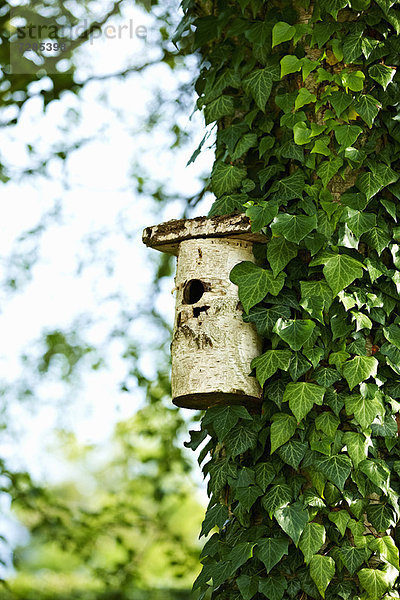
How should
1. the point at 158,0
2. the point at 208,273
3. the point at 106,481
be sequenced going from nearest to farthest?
the point at 208,273 < the point at 158,0 < the point at 106,481

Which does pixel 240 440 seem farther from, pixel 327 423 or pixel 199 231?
pixel 199 231

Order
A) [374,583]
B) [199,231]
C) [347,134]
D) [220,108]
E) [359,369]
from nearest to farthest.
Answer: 1. [374,583]
2. [359,369]
3. [347,134]
4. [199,231]
5. [220,108]

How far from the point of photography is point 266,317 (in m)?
2.08

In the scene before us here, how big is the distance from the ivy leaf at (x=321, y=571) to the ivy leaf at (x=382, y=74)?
4.44 feet

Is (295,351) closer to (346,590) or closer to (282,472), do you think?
(282,472)

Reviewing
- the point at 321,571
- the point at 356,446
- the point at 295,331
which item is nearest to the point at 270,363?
the point at 295,331

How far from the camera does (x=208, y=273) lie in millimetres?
2188

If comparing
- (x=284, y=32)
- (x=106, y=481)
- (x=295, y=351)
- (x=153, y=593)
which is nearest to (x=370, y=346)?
(x=295, y=351)

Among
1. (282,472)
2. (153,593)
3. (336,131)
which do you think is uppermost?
(336,131)

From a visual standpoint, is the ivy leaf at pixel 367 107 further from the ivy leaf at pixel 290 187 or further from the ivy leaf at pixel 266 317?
the ivy leaf at pixel 266 317

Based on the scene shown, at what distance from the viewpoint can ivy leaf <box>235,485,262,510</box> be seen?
2.01 metres

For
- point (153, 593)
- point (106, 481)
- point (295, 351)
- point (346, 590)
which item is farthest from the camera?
point (106, 481)

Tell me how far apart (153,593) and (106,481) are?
24.2 feet

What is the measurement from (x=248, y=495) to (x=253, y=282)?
60 centimetres
